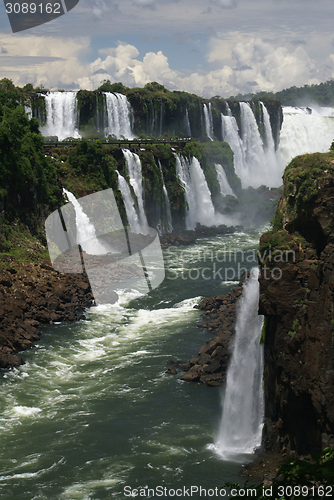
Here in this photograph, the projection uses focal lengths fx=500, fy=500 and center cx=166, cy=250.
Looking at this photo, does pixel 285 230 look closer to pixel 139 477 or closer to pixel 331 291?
pixel 331 291

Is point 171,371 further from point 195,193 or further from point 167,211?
point 195,193

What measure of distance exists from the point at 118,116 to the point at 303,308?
1990 inches

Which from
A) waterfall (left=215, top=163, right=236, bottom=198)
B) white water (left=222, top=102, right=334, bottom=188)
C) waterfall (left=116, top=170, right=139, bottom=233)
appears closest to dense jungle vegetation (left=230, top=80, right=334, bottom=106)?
white water (left=222, top=102, right=334, bottom=188)

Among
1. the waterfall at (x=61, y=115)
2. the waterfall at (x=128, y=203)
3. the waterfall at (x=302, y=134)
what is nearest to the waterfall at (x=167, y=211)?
the waterfall at (x=128, y=203)

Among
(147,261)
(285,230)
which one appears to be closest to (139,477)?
(285,230)

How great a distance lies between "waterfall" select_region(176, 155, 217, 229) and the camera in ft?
173

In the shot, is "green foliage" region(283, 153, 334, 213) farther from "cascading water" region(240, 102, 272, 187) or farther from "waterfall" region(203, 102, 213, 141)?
"cascading water" region(240, 102, 272, 187)

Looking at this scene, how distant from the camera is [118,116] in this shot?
193 ft

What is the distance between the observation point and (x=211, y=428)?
1586 cm
